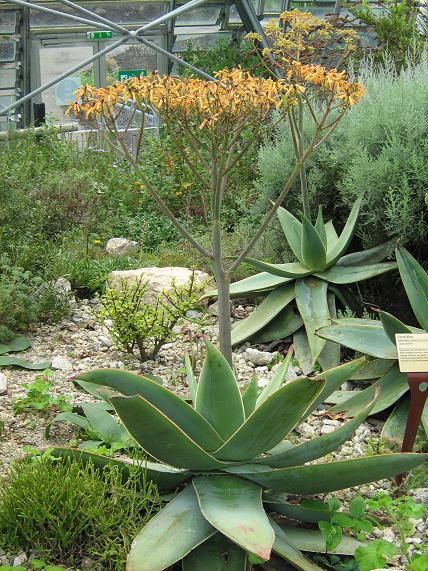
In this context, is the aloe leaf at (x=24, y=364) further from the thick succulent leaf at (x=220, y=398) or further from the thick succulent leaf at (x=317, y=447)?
the thick succulent leaf at (x=317, y=447)

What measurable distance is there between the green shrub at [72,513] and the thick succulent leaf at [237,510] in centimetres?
22

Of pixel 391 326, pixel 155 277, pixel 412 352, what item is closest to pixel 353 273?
pixel 391 326

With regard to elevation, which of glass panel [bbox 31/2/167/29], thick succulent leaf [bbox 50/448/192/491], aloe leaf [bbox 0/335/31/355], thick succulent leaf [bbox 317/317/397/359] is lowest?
aloe leaf [bbox 0/335/31/355]

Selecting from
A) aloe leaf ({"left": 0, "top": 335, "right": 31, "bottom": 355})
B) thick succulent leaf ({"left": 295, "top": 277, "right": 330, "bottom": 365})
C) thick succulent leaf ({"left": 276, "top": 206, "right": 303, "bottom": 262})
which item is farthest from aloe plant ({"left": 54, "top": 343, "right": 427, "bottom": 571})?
thick succulent leaf ({"left": 276, "top": 206, "right": 303, "bottom": 262})

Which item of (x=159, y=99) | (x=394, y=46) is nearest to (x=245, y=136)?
(x=394, y=46)

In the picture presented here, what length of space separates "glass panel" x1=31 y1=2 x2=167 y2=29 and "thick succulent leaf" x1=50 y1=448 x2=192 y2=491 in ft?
39.4

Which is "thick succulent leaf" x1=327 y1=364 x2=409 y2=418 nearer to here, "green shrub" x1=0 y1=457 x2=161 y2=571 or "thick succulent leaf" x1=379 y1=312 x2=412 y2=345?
"thick succulent leaf" x1=379 y1=312 x2=412 y2=345

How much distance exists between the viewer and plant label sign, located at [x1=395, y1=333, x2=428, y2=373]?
3.84 m

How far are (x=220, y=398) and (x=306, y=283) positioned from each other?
240 cm

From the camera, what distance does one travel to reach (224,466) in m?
3.43

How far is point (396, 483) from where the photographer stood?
4.04m

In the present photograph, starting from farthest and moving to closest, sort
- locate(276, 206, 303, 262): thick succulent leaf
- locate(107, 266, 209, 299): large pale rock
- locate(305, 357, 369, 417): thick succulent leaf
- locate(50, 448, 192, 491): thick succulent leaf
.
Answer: locate(107, 266, 209, 299): large pale rock < locate(276, 206, 303, 262): thick succulent leaf < locate(305, 357, 369, 417): thick succulent leaf < locate(50, 448, 192, 491): thick succulent leaf

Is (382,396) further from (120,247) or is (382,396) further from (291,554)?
(120,247)

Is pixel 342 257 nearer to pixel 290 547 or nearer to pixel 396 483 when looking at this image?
pixel 396 483
